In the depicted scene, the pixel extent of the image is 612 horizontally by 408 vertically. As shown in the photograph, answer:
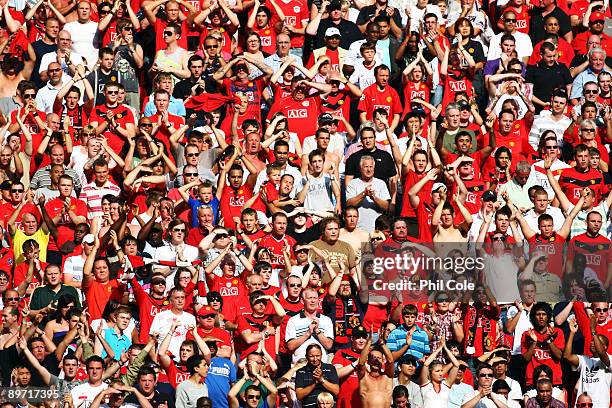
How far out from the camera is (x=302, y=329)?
2262cm

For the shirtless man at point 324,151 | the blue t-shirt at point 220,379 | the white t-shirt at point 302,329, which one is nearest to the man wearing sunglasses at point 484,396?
the white t-shirt at point 302,329

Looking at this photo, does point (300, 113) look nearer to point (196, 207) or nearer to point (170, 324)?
point (196, 207)

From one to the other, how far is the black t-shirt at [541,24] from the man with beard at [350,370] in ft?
19.7

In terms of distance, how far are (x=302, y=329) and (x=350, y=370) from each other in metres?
0.73

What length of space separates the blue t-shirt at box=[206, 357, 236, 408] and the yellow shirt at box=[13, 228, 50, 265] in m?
2.73

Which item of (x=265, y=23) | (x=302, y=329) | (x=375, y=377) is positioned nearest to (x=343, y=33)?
(x=265, y=23)

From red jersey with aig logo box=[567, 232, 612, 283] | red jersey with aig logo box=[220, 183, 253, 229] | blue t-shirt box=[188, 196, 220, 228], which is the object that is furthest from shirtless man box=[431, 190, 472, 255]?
blue t-shirt box=[188, 196, 220, 228]

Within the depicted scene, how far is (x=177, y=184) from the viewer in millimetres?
24547

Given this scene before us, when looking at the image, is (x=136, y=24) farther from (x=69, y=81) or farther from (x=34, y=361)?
(x=34, y=361)

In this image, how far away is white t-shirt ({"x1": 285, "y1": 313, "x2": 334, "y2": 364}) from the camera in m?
22.5

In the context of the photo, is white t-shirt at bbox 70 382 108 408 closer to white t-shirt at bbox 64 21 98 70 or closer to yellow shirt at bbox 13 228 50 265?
yellow shirt at bbox 13 228 50 265

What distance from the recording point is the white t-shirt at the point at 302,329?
2248 centimetres

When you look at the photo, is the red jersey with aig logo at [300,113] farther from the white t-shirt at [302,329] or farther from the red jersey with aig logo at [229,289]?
the white t-shirt at [302,329]

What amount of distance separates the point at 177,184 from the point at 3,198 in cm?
195
